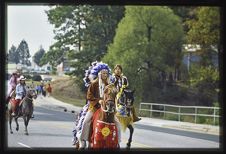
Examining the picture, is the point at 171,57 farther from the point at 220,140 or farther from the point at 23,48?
the point at 23,48

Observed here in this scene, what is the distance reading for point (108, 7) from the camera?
8672 mm

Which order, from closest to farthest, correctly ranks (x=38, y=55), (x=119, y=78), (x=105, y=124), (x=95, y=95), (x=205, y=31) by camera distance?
(x=105, y=124), (x=95, y=95), (x=119, y=78), (x=38, y=55), (x=205, y=31)

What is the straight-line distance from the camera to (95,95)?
322 inches

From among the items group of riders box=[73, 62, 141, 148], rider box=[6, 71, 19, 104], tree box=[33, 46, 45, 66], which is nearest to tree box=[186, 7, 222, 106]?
group of riders box=[73, 62, 141, 148]

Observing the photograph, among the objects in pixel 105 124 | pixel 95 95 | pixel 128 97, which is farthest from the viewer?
pixel 128 97

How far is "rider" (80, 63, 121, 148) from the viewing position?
8.13 m

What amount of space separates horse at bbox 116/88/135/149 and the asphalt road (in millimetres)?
73

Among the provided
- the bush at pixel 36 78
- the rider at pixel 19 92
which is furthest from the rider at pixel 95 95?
the rider at pixel 19 92

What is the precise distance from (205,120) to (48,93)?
2254 millimetres

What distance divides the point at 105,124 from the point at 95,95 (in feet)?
1.38

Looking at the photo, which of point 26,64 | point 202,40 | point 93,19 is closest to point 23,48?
point 26,64

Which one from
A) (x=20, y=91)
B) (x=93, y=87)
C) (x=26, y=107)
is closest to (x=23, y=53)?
(x=20, y=91)

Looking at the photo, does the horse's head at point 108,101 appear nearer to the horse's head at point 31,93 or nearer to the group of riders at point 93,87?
the group of riders at point 93,87

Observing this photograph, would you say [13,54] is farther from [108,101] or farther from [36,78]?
[108,101]
